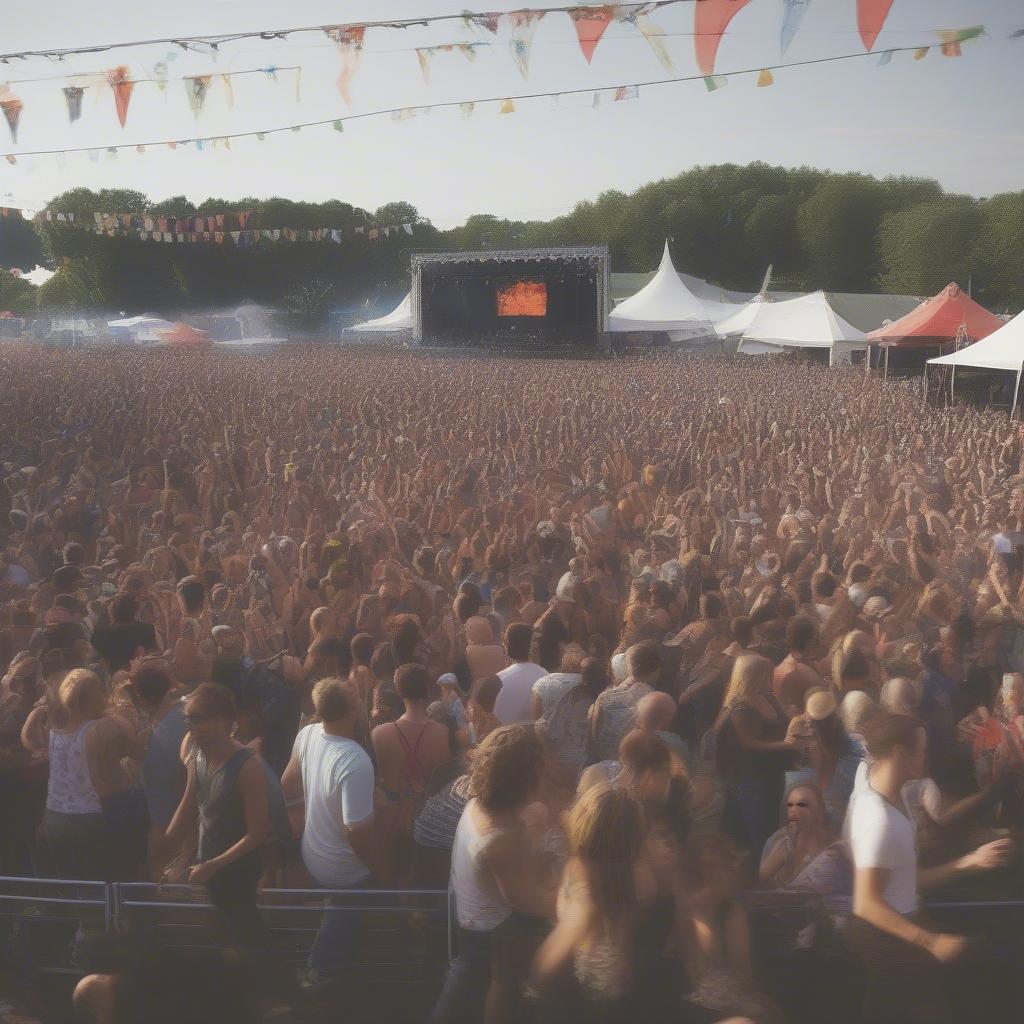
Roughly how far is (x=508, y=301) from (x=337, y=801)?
29324 mm

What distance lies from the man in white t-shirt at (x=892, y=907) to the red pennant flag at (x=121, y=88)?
983 cm

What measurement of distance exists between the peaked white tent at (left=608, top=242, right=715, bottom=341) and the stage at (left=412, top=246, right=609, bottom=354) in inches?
39.1

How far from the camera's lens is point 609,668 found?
4129mm

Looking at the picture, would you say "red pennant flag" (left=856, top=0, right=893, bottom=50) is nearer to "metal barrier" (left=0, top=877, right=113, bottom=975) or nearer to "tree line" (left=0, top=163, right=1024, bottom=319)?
"metal barrier" (left=0, top=877, right=113, bottom=975)

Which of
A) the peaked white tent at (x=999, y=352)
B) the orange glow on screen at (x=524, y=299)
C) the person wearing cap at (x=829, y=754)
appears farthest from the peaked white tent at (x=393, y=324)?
the person wearing cap at (x=829, y=754)

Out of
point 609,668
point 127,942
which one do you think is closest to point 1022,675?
point 609,668

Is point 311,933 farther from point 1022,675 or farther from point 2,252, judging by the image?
point 2,252

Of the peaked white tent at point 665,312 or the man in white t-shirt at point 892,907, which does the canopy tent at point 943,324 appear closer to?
the peaked white tent at point 665,312

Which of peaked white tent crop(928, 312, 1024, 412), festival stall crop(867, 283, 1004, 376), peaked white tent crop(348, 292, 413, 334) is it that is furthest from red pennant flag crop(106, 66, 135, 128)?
peaked white tent crop(348, 292, 413, 334)

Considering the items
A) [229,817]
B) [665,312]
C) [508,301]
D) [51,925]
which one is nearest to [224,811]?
[229,817]

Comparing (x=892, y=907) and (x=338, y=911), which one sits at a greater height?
(x=892, y=907)

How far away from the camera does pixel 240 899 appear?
2859 mm

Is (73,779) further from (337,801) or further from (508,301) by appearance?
(508,301)

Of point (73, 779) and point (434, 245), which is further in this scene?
point (434, 245)
